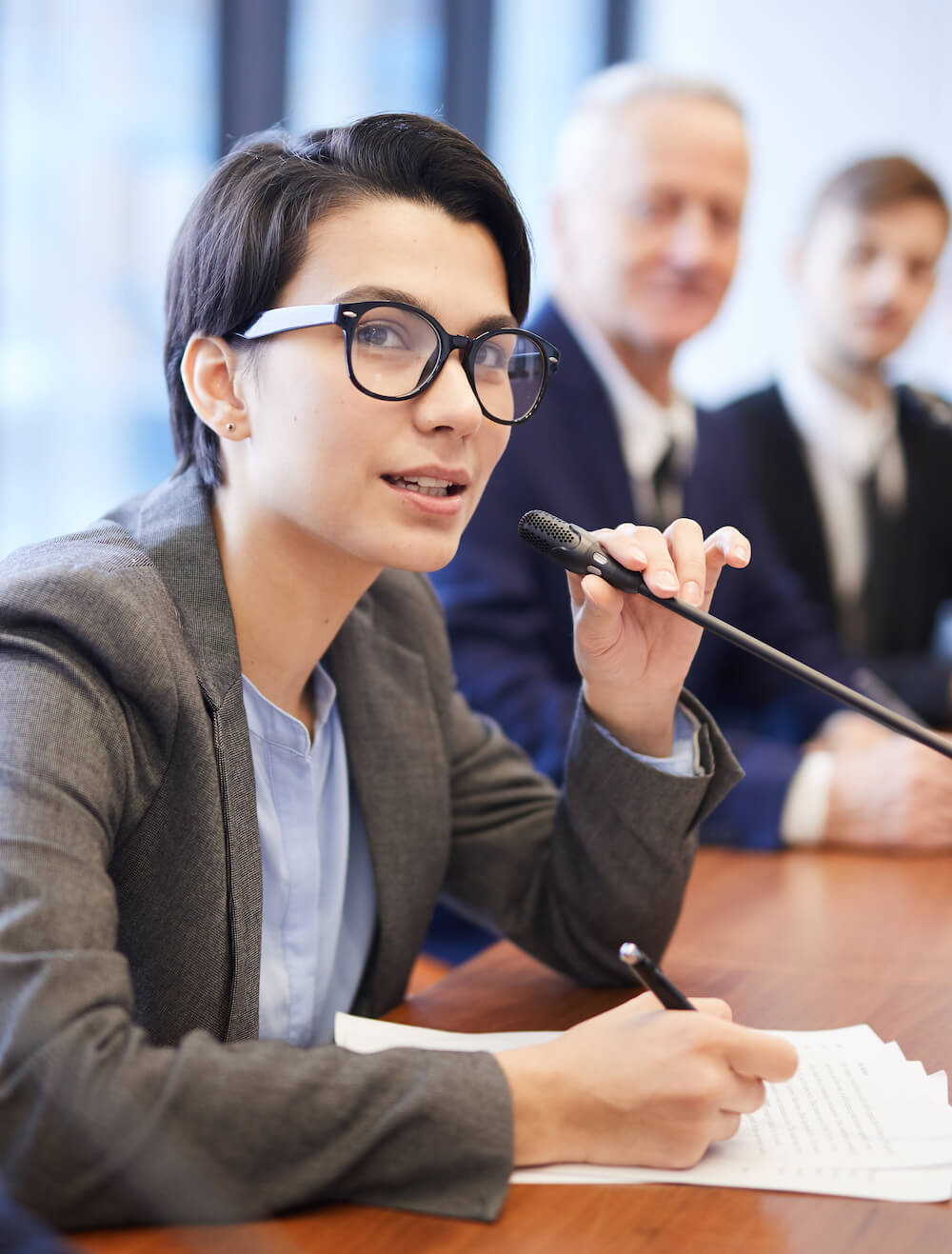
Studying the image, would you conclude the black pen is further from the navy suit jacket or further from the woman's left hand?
the navy suit jacket

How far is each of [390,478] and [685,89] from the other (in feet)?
4.29

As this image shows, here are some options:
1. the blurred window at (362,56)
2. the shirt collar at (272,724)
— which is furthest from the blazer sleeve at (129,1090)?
the blurred window at (362,56)

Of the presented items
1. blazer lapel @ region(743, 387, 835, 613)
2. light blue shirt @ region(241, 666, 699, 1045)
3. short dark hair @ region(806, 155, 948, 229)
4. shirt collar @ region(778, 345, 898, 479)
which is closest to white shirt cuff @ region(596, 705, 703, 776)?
light blue shirt @ region(241, 666, 699, 1045)

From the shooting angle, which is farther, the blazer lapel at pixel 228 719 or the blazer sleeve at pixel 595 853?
the blazer sleeve at pixel 595 853

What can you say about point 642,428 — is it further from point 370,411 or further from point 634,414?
point 370,411

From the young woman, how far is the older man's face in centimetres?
94

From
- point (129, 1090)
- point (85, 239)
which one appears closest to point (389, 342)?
point (129, 1090)

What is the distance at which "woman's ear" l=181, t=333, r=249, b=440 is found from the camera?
1073 mm

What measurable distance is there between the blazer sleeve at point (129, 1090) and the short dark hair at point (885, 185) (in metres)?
2.15

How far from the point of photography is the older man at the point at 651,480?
165 cm

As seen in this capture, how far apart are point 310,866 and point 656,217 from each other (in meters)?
1.33

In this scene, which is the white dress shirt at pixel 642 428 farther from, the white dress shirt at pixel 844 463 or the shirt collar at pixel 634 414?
the white dress shirt at pixel 844 463

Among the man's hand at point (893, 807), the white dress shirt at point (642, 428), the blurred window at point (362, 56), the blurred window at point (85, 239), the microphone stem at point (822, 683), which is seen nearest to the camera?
the microphone stem at point (822, 683)

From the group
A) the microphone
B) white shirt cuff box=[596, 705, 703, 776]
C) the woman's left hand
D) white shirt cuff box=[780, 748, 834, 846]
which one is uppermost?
the microphone
